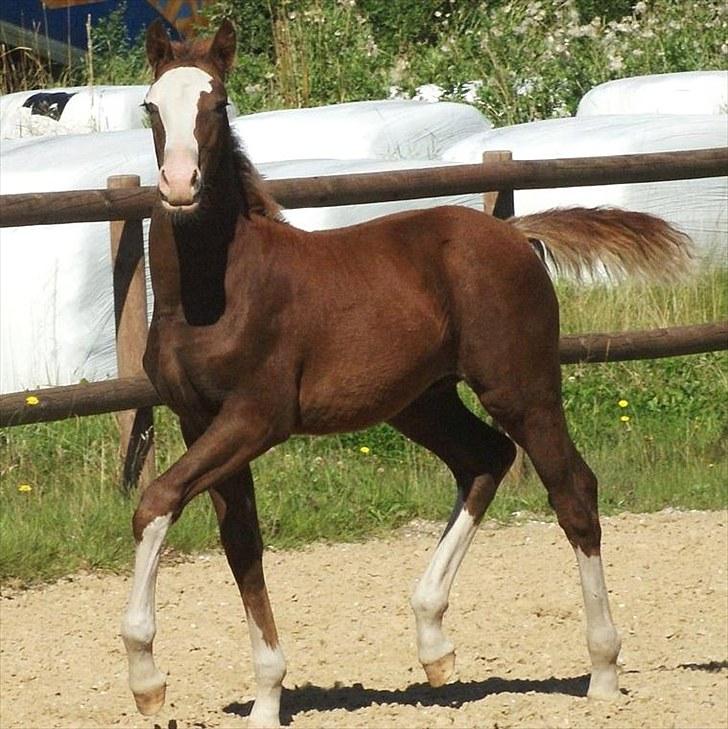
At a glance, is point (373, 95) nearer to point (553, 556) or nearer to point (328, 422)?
point (553, 556)

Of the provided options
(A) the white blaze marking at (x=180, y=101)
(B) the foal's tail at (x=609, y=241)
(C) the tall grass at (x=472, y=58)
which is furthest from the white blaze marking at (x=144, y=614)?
(C) the tall grass at (x=472, y=58)

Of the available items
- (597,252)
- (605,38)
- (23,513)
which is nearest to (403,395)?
(597,252)

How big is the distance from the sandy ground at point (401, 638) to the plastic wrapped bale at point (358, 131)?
146 inches

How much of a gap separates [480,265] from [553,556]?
2283mm

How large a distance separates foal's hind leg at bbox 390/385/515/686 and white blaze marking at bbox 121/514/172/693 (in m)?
0.95

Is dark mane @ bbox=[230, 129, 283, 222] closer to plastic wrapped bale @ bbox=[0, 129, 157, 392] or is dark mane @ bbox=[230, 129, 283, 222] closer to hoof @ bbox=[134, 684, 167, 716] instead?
hoof @ bbox=[134, 684, 167, 716]

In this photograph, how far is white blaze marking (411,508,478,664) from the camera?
15.2 ft

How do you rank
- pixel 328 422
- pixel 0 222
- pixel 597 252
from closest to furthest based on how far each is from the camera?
pixel 328 422 < pixel 597 252 < pixel 0 222

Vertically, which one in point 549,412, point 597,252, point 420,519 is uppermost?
point 597,252

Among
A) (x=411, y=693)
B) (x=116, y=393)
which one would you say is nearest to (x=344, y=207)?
(x=116, y=393)

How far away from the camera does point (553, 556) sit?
6.50 metres

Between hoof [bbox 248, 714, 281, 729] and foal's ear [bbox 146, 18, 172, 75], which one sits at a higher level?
foal's ear [bbox 146, 18, 172, 75]

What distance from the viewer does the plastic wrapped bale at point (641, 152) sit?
9.30 metres

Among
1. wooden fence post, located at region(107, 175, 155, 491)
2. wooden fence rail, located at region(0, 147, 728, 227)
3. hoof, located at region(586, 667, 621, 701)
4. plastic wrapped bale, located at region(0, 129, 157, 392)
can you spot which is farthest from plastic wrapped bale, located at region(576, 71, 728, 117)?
hoof, located at region(586, 667, 621, 701)
